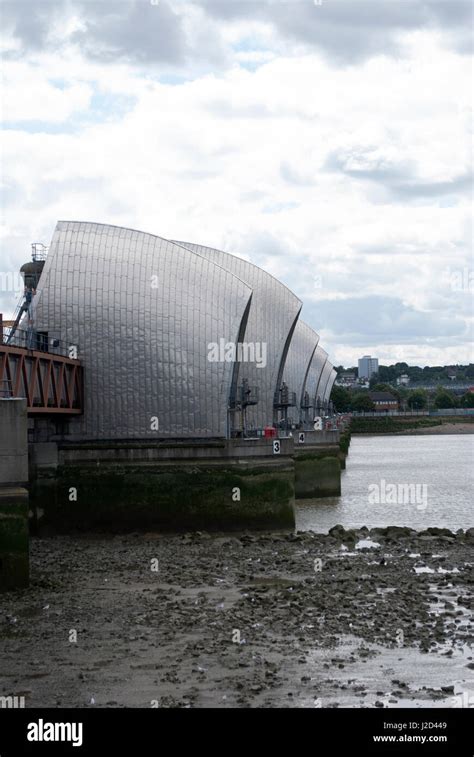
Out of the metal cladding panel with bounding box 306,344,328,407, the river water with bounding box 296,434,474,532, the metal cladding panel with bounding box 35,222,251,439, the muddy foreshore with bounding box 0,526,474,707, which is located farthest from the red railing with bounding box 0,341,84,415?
the metal cladding panel with bounding box 306,344,328,407

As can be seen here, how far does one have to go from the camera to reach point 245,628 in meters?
20.8

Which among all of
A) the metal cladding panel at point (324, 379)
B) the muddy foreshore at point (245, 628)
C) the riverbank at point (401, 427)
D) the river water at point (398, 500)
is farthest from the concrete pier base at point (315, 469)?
the riverbank at point (401, 427)

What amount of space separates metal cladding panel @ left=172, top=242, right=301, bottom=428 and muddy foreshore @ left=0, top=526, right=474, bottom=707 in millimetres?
20888

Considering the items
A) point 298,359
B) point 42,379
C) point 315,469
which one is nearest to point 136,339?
point 42,379

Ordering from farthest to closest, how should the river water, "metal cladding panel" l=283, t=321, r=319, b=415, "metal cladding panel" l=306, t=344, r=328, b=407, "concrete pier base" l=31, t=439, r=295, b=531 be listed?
"metal cladding panel" l=306, t=344, r=328, b=407 < "metal cladding panel" l=283, t=321, r=319, b=415 < the river water < "concrete pier base" l=31, t=439, r=295, b=531

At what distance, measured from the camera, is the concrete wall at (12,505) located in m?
24.2

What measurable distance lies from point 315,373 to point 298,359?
771 inches

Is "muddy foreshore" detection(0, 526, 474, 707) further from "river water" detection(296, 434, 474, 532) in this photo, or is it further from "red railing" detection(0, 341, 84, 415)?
"river water" detection(296, 434, 474, 532)

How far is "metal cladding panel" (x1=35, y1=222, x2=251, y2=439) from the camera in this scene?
135ft

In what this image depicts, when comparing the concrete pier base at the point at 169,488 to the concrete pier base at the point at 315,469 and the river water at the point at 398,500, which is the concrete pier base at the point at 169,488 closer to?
the river water at the point at 398,500

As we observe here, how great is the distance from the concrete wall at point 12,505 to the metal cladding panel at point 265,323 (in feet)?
83.6

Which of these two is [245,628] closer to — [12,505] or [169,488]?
[12,505]
